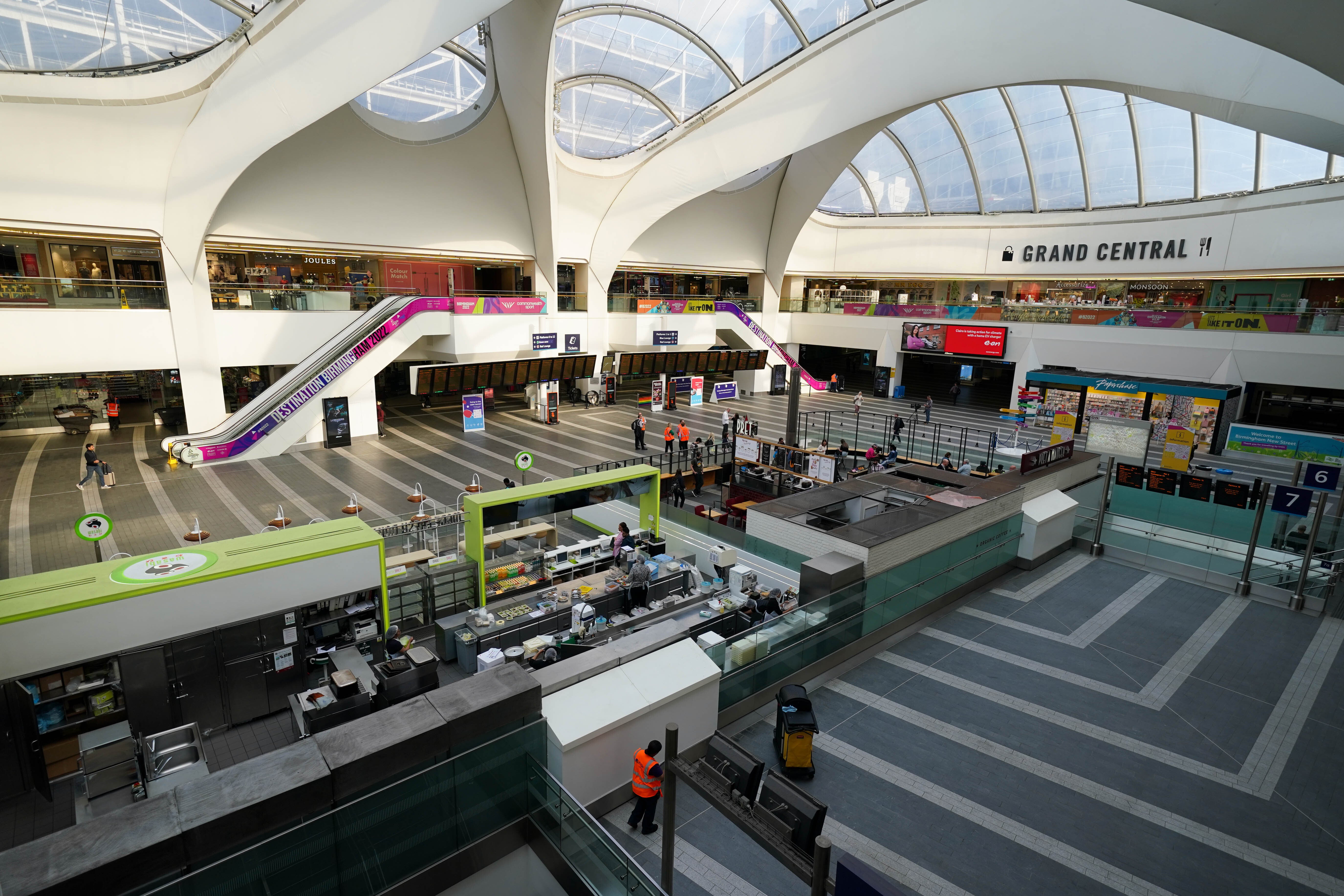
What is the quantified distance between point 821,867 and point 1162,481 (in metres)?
16.3

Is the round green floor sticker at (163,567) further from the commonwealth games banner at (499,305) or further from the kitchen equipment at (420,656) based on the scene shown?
the commonwealth games banner at (499,305)

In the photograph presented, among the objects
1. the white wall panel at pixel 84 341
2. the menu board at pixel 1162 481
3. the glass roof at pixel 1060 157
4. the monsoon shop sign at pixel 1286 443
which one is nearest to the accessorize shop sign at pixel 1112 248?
the glass roof at pixel 1060 157

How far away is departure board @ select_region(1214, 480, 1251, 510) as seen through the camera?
14.7 m

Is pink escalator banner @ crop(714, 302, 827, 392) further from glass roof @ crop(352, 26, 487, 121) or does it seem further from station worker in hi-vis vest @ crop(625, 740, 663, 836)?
station worker in hi-vis vest @ crop(625, 740, 663, 836)

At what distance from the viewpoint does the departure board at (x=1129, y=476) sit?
15805 millimetres

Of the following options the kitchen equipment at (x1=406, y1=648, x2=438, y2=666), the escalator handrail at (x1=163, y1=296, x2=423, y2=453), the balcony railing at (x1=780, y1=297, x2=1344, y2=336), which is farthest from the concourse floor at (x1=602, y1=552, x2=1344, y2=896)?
the escalator handrail at (x1=163, y1=296, x2=423, y2=453)

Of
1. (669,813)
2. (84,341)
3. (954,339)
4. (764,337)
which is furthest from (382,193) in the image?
(954,339)

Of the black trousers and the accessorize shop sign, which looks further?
the accessorize shop sign

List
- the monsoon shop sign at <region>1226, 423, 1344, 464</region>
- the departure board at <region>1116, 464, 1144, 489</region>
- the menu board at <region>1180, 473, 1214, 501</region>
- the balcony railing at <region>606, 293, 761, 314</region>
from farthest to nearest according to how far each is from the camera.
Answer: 1. the balcony railing at <region>606, 293, 761, 314</region>
2. the monsoon shop sign at <region>1226, 423, 1344, 464</region>
3. the departure board at <region>1116, 464, 1144, 489</region>
4. the menu board at <region>1180, 473, 1214, 501</region>

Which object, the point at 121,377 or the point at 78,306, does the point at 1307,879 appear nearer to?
the point at 78,306

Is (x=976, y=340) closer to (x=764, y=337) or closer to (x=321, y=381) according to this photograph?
(x=764, y=337)

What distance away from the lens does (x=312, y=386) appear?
71.2 ft

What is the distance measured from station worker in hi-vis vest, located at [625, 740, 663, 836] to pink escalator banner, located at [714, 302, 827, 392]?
2763 centimetres

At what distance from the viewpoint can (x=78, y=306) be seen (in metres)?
19.3
